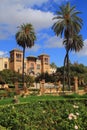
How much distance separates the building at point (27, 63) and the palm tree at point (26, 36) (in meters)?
48.0

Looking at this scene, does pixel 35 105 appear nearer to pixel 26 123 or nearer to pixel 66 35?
pixel 26 123

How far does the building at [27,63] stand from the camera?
358 ft

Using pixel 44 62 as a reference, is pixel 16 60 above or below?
below

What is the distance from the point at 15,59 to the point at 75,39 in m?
54.3

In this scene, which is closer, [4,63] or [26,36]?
[26,36]

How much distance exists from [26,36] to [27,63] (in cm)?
5650

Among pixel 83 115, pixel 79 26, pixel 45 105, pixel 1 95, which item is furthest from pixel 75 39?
pixel 83 115

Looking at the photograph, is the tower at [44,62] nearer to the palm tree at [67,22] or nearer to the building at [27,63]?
the building at [27,63]

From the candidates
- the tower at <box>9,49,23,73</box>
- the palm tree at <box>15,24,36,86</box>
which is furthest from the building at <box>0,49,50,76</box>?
the palm tree at <box>15,24,36,86</box>

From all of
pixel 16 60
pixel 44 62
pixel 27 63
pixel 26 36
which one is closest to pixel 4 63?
pixel 16 60

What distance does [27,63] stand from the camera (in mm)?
114062

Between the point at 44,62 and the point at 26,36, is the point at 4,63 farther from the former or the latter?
the point at 26,36

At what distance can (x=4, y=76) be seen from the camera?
81.7m

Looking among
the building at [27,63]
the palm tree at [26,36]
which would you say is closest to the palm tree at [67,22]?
the palm tree at [26,36]
